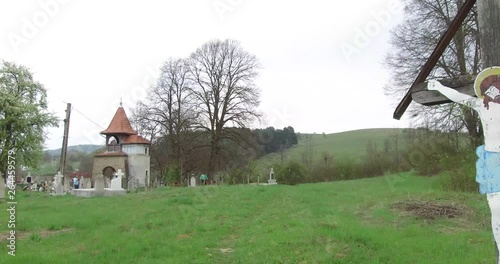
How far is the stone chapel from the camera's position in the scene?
4000 centimetres

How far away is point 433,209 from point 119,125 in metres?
36.4

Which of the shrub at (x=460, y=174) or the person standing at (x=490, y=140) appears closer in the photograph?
the person standing at (x=490, y=140)

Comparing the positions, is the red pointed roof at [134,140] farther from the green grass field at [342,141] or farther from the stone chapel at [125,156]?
A: the green grass field at [342,141]

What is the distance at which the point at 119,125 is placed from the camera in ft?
137

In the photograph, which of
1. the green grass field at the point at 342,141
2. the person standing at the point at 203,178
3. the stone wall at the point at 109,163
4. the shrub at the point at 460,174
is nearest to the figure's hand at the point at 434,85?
the shrub at the point at 460,174

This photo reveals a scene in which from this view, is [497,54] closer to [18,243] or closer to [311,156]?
[18,243]

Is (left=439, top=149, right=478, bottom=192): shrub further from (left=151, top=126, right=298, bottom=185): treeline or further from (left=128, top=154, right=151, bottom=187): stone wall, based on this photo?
(left=128, top=154, right=151, bottom=187): stone wall

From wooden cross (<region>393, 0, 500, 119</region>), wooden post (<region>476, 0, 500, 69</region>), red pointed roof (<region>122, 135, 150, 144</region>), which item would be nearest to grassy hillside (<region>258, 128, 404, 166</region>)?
A: red pointed roof (<region>122, 135, 150, 144</region>)

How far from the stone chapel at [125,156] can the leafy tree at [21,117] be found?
5.55m

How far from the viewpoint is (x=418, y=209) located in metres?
11.0

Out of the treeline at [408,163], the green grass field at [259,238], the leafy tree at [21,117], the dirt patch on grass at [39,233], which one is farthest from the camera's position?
the leafy tree at [21,117]

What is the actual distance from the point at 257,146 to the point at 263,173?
2936mm

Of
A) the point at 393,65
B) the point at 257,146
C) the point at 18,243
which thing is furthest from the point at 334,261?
the point at 257,146

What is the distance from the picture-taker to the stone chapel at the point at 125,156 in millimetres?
40000
